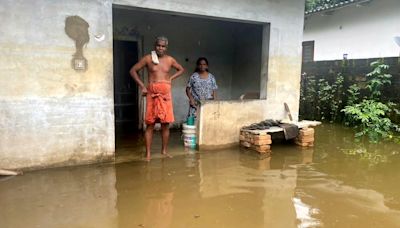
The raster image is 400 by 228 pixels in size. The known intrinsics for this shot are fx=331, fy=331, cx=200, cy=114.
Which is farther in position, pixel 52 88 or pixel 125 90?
pixel 125 90

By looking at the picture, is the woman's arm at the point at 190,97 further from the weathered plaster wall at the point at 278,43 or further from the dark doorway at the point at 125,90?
the dark doorway at the point at 125,90

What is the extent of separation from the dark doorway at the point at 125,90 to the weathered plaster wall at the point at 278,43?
253cm

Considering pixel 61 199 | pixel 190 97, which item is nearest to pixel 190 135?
pixel 190 97

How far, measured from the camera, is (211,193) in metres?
3.59

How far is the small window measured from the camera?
1207 cm

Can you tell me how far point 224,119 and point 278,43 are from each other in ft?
5.72

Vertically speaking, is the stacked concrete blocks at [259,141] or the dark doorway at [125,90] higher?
the dark doorway at [125,90]

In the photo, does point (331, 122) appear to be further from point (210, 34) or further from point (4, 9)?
point (4, 9)

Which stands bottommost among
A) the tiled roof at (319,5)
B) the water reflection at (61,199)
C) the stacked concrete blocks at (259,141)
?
the water reflection at (61,199)

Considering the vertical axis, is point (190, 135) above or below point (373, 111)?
below

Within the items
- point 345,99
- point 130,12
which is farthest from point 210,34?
point 345,99

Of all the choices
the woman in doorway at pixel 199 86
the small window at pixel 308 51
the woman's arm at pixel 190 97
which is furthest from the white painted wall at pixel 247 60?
the small window at pixel 308 51

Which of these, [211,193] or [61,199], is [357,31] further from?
[61,199]

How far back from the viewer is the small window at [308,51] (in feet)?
39.6
